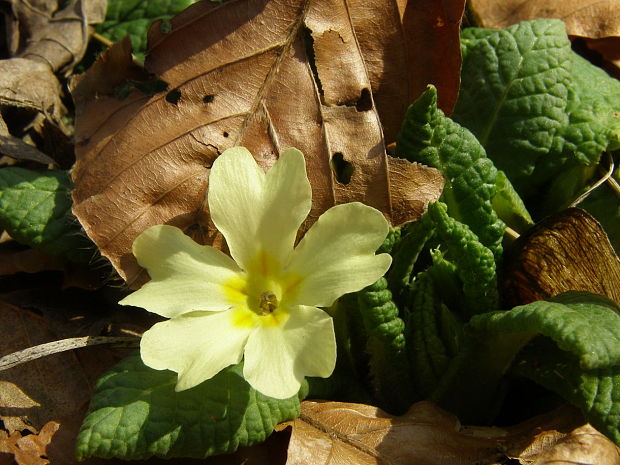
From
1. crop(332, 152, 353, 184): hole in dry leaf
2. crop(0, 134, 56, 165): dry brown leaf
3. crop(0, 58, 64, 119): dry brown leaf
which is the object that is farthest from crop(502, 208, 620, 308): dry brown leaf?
crop(0, 58, 64, 119): dry brown leaf

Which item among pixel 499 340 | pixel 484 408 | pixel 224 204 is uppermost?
pixel 224 204

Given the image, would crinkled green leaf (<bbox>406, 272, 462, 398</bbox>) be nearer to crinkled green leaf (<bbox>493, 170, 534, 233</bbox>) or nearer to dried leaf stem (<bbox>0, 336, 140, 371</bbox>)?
crinkled green leaf (<bbox>493, 170, 534, 233</bbox>)

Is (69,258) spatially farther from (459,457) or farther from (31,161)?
(459,457)

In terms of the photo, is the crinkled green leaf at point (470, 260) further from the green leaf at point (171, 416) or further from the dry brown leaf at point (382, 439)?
the green leaf at point (171, 416)

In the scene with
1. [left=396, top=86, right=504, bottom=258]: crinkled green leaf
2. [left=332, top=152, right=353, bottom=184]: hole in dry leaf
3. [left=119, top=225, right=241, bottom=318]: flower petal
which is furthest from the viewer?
[left=332, top=152, right=353, bottom=184]: hole in dry leaf

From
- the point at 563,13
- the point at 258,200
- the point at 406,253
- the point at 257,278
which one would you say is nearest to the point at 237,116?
the point at 258,200

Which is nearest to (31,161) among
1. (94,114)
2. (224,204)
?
(94,114)

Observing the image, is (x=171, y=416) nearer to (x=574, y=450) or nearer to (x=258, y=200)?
(x=258, y=200)
